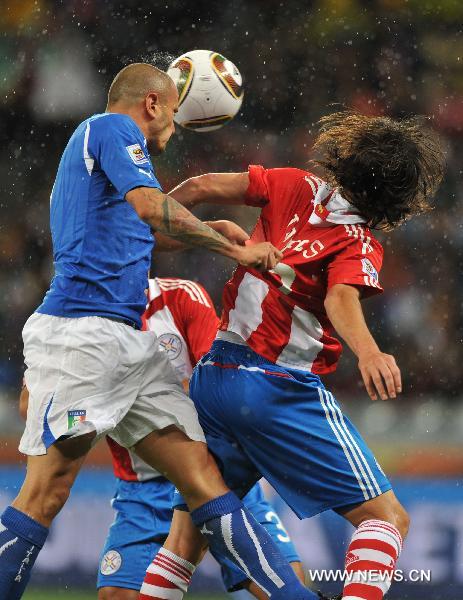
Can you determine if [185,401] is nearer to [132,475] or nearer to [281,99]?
[132,475]

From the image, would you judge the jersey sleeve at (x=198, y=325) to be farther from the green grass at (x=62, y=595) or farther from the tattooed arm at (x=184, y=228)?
the green grass at (x=62, y=595)

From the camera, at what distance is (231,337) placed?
125 inches

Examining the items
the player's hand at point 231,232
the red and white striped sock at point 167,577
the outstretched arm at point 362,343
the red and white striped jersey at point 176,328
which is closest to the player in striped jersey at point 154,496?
the red and white striped jersey at point 176,328

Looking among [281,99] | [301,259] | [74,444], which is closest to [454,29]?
[281,99]

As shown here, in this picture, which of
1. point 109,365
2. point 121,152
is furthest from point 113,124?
point 109,365

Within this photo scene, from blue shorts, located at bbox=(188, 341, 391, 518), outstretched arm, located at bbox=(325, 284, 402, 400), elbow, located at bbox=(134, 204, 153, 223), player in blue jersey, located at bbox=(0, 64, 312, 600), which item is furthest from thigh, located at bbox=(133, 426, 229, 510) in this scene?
elbow, located at bbox=(134, 204, 153, 223)

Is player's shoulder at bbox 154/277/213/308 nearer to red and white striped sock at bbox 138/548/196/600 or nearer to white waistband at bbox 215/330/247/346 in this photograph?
white waistband at bbox 215/330/247/346

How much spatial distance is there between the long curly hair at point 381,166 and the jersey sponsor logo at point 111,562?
170cm

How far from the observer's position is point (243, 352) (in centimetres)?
312

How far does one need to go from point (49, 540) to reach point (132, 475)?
176 cm

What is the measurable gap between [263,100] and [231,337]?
211 inches

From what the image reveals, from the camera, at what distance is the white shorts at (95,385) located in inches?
111

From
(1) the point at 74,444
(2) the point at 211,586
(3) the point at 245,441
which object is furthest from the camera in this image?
(2) the point at 211,586

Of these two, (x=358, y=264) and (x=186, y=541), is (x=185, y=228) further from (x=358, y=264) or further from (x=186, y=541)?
(x=186, y=541)
